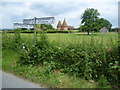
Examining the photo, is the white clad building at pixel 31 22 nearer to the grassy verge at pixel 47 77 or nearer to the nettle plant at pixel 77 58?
the nettle plant at pixel 77 58

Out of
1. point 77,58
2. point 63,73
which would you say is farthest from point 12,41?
point 77,58

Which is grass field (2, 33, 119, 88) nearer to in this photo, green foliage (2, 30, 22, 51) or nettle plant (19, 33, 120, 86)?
A: nettle plant (19, 33, 120, 86)

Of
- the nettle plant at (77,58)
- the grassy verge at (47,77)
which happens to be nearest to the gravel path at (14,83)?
the grassy verge at (47,77)

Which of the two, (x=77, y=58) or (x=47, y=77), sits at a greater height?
(x=77, y=58)

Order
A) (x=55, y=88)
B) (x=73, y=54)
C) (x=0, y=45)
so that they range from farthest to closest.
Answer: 1. (x=0, y=45)
2. (x=73, y=54)
3. (x=55, y=88)

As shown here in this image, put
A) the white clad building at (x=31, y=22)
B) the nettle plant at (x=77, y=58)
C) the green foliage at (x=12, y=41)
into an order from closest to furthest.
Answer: the nettle plant at (x=77, y=58) < the white clad building at (x=31, y=22) < the green foliage at (x=12, y=41)

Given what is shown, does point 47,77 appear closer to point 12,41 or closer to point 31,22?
point 31,22

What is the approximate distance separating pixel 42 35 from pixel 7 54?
221 cm

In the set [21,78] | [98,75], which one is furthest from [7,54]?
[98,75]

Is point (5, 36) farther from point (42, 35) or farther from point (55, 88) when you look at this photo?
point (55, 88)

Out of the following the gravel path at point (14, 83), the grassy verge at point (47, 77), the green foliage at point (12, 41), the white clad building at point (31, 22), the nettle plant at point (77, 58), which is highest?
the white clad building at point (31, 22)

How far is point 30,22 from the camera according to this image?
19.4ft

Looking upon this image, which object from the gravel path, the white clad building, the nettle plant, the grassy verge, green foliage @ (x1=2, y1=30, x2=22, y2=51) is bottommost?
the gravel path

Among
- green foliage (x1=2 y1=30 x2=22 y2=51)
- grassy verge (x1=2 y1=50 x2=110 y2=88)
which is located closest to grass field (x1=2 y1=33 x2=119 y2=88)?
grassy verge (x1=2 y1=50 x2=110 y2=88)
